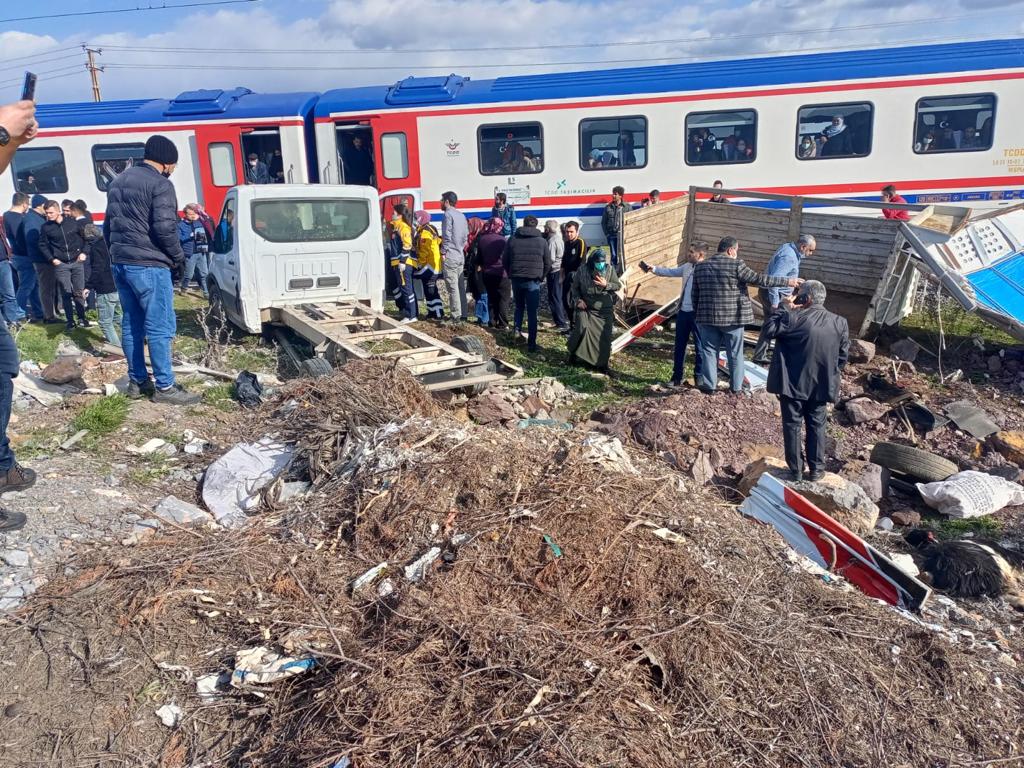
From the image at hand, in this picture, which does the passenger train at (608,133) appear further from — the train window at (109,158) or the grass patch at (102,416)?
the grass patch at (102,416)

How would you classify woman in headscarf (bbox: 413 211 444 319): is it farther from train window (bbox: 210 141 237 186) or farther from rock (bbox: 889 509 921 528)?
rock (bbox: 889 509 921 528)

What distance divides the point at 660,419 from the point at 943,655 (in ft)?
12.5

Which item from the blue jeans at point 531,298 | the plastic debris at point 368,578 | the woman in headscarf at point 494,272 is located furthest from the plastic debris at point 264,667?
the woman in headscarf at point 494,272

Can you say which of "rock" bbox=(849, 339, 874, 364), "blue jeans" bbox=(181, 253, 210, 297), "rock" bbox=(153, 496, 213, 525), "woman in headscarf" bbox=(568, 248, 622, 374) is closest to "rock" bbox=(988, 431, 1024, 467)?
"rock" bbox=(849, 339, 874, 364)

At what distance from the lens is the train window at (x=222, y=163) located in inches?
571

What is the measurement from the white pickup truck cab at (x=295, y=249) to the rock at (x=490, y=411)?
308 centimetres

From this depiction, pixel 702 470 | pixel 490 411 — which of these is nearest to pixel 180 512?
pixel 490 411

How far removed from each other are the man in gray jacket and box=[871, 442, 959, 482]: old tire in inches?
256

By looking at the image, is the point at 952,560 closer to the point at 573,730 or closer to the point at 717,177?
the point at 573,730

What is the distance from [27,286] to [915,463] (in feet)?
37.4

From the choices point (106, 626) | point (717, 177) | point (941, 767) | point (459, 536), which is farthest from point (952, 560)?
point (717, 177)

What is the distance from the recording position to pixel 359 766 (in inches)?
113

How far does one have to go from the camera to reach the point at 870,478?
6.36 m

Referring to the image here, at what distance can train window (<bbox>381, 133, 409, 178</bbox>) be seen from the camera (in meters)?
13.9
